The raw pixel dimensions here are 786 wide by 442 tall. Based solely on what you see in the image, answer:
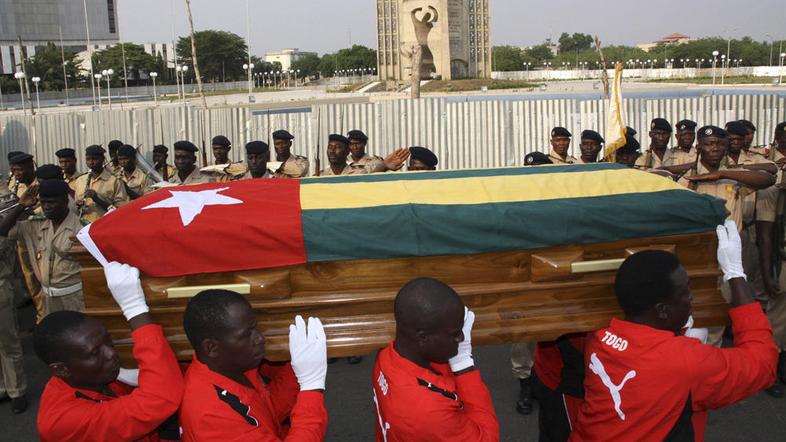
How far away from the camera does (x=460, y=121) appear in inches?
419

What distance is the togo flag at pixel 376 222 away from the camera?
92.3 inches

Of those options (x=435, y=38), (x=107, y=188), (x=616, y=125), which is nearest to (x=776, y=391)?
(x=616, y=125)

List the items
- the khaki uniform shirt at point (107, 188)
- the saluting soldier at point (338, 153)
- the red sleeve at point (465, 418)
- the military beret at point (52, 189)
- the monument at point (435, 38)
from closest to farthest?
the red sleeve at point (465, 418), the military beret at point (52, 189), the saluting soldier at point (338, 153), the khaki uniform shirt at point (107, 188), the monument at point (435, 38)

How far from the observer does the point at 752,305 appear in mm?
2340

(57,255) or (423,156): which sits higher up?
(423,156)

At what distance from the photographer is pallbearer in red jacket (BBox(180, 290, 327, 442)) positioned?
2.03m

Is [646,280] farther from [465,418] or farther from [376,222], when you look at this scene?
[376,222]

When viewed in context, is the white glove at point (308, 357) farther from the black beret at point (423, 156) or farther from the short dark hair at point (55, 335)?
the black beret at point (423, 156)

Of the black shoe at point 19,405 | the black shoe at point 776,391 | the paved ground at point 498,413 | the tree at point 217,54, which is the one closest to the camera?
the paved ground at point 498,413

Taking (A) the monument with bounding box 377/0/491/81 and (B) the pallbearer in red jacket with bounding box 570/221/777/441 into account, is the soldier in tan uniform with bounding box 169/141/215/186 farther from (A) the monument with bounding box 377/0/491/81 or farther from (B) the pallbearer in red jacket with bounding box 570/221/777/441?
(A) the monument with bounding box 377/0/491/81

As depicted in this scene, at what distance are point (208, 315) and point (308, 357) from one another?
35 centimetres

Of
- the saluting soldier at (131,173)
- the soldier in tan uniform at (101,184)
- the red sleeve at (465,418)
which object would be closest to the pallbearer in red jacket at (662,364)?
the red sleeve at (465,418)

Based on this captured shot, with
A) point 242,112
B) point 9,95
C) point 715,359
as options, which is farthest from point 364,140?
point 9,95

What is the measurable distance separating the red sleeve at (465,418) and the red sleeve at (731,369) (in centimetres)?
66
